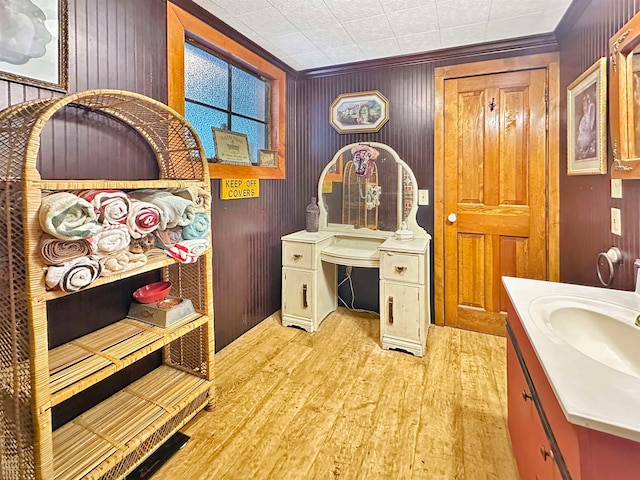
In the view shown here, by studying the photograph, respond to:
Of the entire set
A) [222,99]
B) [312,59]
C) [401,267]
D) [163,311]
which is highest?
[312,59]

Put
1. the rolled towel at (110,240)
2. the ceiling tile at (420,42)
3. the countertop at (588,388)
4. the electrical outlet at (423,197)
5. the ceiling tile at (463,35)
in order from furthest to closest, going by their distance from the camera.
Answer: the electrical outlet at (423,197)
the ceiling tile at (420,42)
the ceiling tile at (463,35)
the rolled towel at (110,240)
the countertop at (588,388)

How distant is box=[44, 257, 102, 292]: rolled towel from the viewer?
1.14m

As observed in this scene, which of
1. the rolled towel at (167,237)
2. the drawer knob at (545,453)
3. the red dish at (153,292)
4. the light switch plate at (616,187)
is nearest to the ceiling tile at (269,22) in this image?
the rolled towel at (167,237)

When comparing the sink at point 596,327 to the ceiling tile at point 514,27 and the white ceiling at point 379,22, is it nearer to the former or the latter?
the white ceiling at point 379,22

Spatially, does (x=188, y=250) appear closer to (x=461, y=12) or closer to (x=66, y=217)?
(x=66, y=217)

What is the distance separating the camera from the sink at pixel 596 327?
43.4 inches

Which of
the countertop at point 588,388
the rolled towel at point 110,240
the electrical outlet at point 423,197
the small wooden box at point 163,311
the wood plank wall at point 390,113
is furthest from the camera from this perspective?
the electrical outlet at point 423,197

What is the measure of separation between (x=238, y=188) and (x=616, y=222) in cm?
224

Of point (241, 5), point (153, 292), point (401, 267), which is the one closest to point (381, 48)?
point (241, 5)

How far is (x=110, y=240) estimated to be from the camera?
4.25 feet

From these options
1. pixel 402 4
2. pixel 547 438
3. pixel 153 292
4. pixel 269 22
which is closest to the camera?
pixel 547 438

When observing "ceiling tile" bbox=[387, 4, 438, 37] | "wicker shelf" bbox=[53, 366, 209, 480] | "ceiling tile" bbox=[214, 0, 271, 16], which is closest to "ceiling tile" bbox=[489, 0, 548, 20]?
"ceiling tile" bbox=[387, 4, 438, 37]

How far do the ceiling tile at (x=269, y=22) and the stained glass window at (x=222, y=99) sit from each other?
0.33 meters

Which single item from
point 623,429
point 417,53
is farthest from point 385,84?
point 623,429
